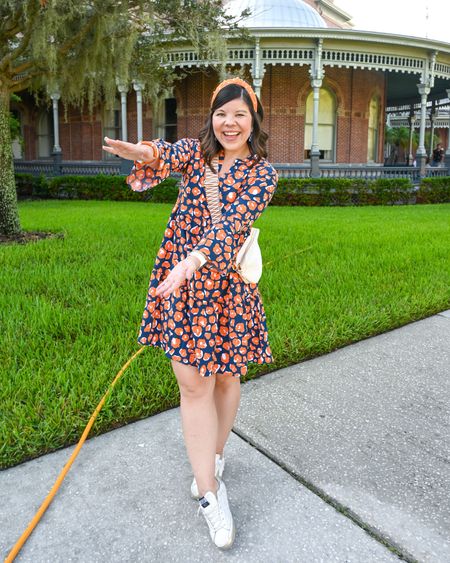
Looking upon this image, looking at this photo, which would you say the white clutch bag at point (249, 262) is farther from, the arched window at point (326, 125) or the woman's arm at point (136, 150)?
the arched window at point (326, 125)

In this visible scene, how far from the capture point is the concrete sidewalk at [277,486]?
1.99 metres

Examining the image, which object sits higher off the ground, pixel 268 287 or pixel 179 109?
pixel 179 109

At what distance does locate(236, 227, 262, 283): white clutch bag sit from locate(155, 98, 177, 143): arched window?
1813 centimetres

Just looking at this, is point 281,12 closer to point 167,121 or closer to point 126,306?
point 167,121

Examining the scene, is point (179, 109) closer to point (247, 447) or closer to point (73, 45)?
point (73, 45)

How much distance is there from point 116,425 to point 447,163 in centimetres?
1865

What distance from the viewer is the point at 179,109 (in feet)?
61.9

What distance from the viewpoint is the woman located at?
204cm

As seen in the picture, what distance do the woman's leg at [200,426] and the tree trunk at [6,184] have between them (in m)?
7.01

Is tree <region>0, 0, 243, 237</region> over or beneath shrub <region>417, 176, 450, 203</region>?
over

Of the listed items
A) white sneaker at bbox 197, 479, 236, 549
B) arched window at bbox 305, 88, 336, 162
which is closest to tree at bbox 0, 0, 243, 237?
white sneaker at bbox 197, 479, 236, 549

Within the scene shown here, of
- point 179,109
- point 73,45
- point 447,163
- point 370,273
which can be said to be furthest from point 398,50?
point 370,273

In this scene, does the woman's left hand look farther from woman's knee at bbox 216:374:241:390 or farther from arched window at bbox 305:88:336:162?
arched window at bbox 305:88:336:162

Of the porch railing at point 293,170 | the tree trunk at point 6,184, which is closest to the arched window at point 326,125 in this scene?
the porch railing at point 293,170
